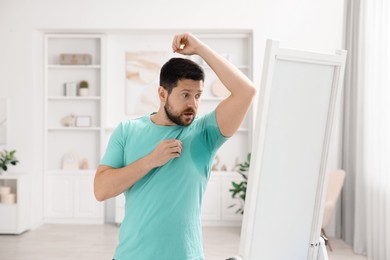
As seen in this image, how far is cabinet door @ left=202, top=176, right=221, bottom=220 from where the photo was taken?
7.05 meters

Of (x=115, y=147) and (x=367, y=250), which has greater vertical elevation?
(x=115, y=147)

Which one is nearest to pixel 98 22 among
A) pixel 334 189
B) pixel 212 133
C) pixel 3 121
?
pixel 3 121

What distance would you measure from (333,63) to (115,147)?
752mm

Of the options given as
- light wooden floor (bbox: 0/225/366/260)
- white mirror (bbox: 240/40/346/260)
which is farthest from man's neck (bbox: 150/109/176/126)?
light wooden floor (bbox: 0/225/366/260)

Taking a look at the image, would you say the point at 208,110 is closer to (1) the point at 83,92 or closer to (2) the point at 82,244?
(1) the point at 83,92

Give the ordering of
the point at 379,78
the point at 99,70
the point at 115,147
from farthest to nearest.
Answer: the point at 99,70 → the point at 379,78 → the point at 115,147

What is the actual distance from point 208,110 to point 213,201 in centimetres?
116

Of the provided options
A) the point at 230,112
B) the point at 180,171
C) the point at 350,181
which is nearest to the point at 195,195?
the point at 180,171

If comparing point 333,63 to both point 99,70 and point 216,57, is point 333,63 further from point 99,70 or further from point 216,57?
point 99,70

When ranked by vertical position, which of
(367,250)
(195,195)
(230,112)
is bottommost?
(367,250)

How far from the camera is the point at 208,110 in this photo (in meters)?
7.26

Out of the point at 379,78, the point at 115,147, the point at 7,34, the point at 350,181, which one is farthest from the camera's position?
the point at 7,34

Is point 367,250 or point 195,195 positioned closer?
point 195,195

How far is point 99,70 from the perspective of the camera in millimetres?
7332
